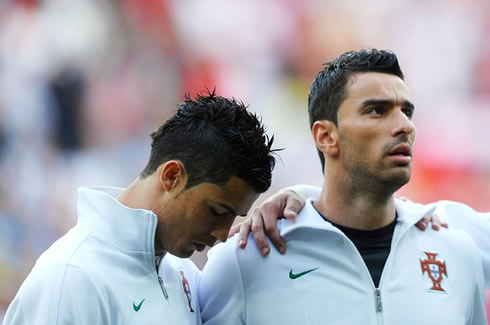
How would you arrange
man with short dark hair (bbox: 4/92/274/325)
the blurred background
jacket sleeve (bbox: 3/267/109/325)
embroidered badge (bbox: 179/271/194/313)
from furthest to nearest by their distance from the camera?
the blurred background → embroidered badge (bbox: 179/271/194/313) → man with short dark hair (bbox: 4/92/274/325) → jacket sleeve (bbox: 3/267/109/325)

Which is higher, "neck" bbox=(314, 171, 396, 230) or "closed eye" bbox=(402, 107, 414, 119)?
"closed eye" bbox=(402, 107, 414, 119)

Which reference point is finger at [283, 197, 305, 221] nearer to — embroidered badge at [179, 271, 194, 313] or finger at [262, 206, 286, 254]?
finger at [262, 206, 286, 254]

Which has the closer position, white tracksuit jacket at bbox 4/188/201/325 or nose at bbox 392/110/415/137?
white tracksuit jacket at bbox 4/188/201/325

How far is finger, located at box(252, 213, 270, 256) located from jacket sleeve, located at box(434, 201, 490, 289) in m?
0.66

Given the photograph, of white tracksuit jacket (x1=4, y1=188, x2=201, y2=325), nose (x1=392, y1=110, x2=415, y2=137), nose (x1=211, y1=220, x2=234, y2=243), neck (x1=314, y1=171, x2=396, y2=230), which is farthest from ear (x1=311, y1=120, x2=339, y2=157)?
white tracksuit jacket (x1=4, y1=188, x2=201, y2=325)

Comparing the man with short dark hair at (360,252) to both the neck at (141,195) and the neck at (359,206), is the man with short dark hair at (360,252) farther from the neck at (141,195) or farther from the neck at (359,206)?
the neck at (141,195)

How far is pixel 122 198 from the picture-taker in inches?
82.4

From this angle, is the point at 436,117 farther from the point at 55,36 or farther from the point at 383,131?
the point at 383,131

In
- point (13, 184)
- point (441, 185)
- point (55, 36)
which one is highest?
point (55, 36)

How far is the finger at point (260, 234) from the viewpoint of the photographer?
242 cm

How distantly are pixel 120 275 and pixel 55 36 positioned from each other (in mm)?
5183

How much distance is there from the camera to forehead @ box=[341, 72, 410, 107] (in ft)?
8.29

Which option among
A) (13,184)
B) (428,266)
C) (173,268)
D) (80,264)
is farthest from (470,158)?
(80,264)

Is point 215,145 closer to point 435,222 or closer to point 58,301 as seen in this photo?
point 58,301
